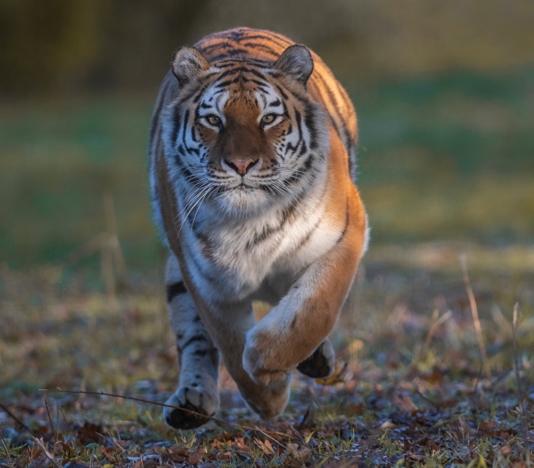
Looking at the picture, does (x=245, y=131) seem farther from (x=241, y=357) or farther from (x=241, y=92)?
(x=241, y=357)

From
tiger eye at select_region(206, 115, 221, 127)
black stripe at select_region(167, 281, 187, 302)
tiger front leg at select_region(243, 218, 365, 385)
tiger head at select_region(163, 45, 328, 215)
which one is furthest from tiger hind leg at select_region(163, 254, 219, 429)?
tiger eye at select_region(206, 115, 221, 127)

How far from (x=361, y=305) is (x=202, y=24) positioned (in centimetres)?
2345

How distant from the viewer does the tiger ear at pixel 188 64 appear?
3573 millimetres

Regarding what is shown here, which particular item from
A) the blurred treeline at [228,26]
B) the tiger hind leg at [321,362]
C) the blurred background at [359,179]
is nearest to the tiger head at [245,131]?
the tiger hind leg at [321,362]

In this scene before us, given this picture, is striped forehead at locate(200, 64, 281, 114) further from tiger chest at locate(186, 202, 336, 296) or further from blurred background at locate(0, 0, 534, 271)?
blurred background at locate(0, 0, 534, 271)

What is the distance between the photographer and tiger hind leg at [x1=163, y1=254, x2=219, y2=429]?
3.47 m

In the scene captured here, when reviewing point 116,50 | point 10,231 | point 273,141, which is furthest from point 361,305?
point 116,50

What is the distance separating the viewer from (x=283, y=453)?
9.60 feet

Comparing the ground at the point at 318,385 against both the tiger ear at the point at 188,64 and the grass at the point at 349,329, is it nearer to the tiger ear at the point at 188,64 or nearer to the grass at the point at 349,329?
the grass at the point at 349,329

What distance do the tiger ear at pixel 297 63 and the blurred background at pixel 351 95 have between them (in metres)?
2.08

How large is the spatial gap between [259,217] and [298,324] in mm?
419

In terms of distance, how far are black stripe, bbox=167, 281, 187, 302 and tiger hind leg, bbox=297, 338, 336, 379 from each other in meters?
0.95

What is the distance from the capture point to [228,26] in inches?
1050

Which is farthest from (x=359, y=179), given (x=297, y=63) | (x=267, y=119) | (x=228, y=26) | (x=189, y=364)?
(x=228, y=26)
